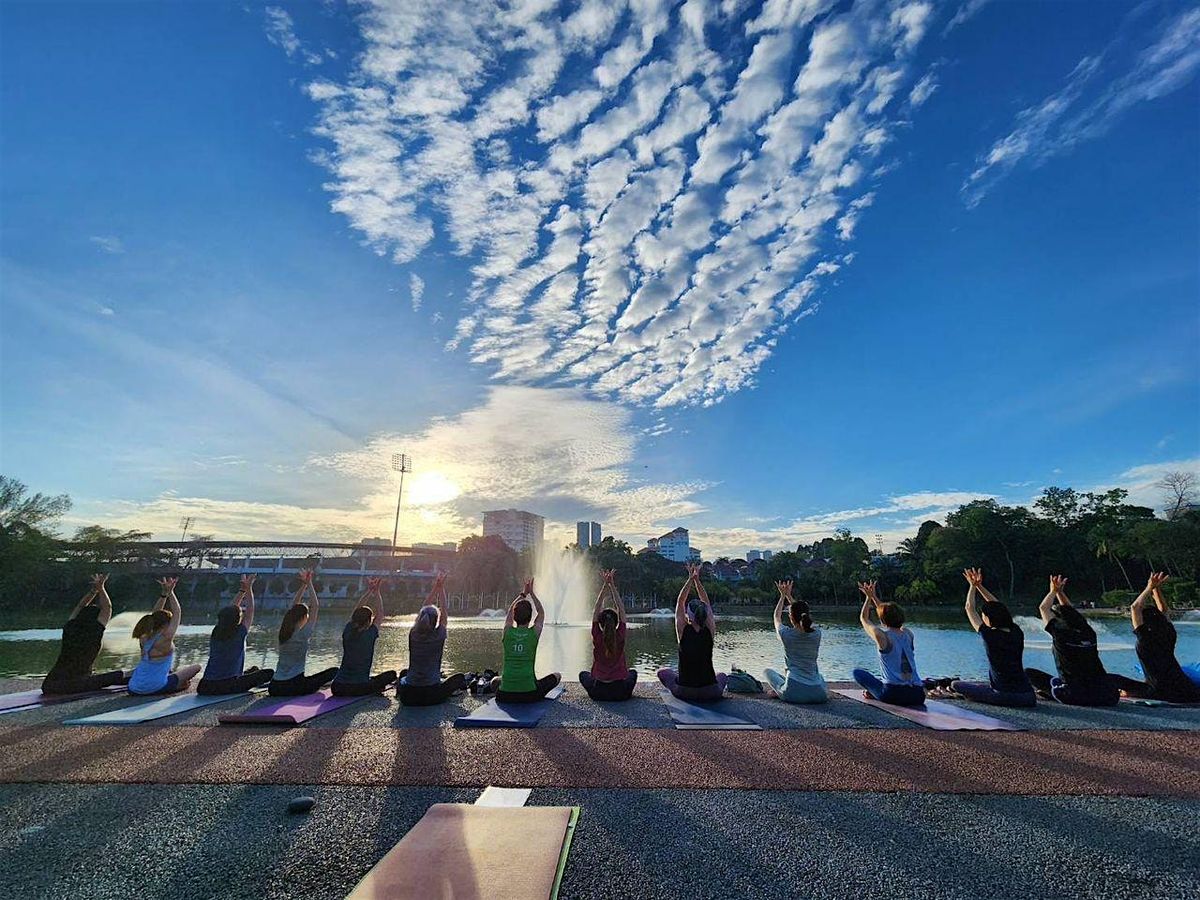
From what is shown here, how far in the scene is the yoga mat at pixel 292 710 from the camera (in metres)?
6.58

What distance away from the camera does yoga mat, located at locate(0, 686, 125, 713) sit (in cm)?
777

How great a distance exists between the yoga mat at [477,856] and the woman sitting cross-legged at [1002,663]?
6.58 metres

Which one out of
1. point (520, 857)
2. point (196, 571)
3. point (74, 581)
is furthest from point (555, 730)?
point (196, 571)

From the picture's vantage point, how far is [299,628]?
8.14 meters

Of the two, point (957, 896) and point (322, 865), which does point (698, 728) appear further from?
point (322, 865)

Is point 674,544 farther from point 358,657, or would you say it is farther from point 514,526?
point 358,657

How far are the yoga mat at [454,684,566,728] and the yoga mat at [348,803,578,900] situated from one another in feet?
8.49

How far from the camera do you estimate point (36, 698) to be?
815 cm

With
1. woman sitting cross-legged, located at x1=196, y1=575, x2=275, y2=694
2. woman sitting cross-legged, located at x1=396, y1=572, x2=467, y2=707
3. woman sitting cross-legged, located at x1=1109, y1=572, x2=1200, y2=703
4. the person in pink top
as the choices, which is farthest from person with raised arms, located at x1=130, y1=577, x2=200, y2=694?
woman sitting cross-legged, located at x1=1109, y1=572, x2=1200, y2=703

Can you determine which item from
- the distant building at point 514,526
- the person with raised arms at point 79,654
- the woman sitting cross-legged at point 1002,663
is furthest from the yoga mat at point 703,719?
the distant building at point 514,526

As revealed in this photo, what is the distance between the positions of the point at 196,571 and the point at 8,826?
325 ft

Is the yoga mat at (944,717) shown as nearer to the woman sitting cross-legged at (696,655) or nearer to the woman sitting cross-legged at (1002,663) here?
the woman sitting cross-legged at (1002,663)

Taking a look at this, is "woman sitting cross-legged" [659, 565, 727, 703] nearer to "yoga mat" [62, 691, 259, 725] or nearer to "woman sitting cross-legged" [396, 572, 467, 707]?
"woman sitting cross-legged" [396, 572, 467, 707]

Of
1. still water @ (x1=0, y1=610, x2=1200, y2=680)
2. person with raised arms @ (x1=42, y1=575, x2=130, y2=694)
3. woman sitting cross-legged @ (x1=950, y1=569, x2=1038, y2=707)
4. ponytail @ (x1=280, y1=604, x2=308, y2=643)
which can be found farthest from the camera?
still water @ (x1=0, y1=610, x2=1200, y2=680)
